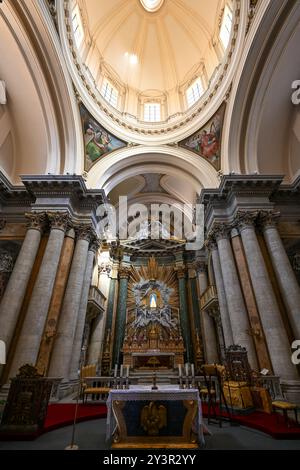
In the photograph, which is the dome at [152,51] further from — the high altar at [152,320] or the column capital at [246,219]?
the high altar at [152,320]

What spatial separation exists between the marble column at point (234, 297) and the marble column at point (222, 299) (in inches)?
23.2

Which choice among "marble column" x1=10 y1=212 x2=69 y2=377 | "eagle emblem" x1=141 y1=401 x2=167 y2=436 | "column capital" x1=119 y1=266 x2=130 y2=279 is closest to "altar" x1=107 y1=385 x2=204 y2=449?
"eagle emblem" x1=141 y1=401 x2=167 y2=436

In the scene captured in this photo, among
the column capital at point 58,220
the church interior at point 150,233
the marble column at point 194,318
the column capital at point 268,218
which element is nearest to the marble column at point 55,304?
the church interior at point 150,233

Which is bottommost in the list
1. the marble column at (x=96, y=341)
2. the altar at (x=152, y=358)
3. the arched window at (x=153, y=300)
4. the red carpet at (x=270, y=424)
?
the red carpet at (x=270, y=424)

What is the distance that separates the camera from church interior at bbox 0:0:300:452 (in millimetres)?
4398

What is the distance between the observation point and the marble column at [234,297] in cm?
730

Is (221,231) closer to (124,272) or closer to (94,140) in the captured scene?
(124,272)

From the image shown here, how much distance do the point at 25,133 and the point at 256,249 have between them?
11.0 metres

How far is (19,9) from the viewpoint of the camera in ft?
24.5

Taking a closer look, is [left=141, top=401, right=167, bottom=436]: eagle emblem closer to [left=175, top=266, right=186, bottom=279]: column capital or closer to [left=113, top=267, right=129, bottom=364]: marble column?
[left=113, top=267, right=129, bottom=364]: marble column

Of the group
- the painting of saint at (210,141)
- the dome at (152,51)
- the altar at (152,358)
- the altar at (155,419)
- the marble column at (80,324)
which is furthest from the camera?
the dome at (152,51)

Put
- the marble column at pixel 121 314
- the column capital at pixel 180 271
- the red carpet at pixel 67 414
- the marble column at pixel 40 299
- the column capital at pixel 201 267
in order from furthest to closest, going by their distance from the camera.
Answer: the column capital at pixel 180 271 → the column capital at pixel 201 267 → the marble column at pixel 121 314 → the marble column at pixel 40 299 → the red carpet at pixel 67 414

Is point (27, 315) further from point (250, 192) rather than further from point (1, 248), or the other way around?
point (250, 192)

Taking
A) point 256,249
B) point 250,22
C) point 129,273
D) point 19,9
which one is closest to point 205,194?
point 256,249
